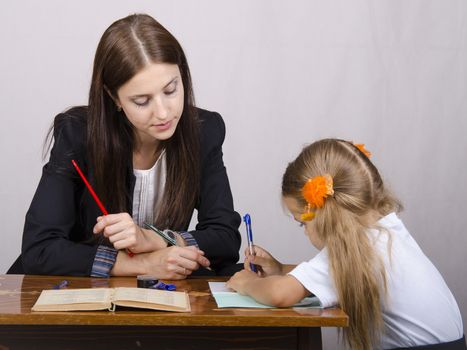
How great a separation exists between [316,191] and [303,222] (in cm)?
15

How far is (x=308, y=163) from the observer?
7.14 feet

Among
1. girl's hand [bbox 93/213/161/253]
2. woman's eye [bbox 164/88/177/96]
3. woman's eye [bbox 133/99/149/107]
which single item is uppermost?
woman's eye [bbox 164/88/177/96]

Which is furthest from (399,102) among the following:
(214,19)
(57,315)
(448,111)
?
(57,315)

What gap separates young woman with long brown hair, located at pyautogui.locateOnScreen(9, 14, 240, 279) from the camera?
233 centimetres

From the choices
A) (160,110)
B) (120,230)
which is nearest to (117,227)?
(120,230)

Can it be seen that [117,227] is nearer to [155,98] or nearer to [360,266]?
[155,98]

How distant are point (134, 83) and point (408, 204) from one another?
2.24 metres

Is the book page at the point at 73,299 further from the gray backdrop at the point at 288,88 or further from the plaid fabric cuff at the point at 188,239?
the gray backdrop at the point at 288,88

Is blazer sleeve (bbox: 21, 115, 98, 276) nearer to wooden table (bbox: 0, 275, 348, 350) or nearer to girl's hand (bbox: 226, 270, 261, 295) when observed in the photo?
wooden table (bbox: 0, 275, 348, 350)

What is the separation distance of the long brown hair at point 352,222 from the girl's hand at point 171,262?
32cm

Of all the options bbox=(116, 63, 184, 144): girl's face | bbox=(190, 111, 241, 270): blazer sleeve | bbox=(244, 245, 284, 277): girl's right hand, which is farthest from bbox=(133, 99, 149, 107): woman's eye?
bbox=(244, 245, 284, 277): girl's right hand

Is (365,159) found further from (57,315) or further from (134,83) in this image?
(57,315)

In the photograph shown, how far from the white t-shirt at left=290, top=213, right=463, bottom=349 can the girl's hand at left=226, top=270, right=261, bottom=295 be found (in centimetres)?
15

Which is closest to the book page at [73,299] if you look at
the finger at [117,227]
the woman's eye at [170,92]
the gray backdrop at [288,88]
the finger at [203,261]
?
the finger at [117,227]
